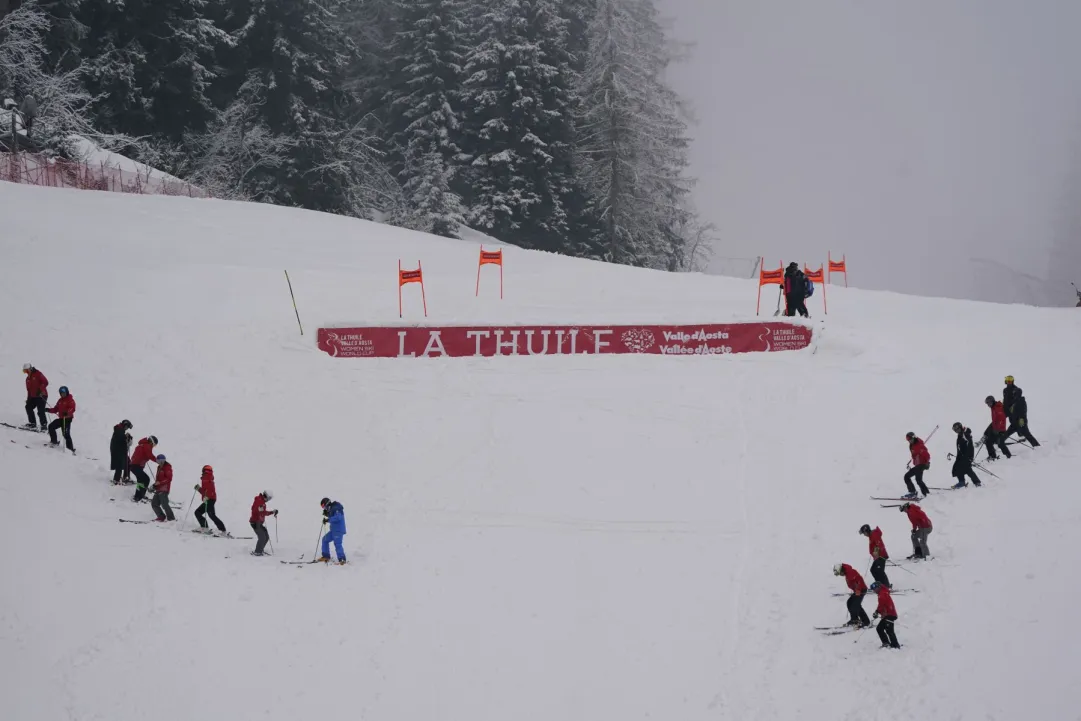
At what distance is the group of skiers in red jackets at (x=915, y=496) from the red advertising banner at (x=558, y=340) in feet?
19.8

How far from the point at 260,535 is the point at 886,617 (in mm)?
8643

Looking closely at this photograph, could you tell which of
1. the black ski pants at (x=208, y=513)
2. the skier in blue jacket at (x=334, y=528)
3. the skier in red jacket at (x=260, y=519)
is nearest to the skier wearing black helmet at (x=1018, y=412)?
the skier in blue jacket at (x=334, y=528)

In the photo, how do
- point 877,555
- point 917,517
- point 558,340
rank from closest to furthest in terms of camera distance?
point 877,555
point 917,517
point 558,340

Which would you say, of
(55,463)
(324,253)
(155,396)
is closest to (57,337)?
(155,396)

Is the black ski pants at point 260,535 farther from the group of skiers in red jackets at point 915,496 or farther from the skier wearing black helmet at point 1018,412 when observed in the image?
the skier wearing black helmet at point 1018,412

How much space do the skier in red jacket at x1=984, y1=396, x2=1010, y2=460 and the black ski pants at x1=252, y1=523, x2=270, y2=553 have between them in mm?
11824

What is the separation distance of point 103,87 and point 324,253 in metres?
13.2

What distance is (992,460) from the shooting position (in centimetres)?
1625

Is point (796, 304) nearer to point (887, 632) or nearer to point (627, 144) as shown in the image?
point (887, 632)

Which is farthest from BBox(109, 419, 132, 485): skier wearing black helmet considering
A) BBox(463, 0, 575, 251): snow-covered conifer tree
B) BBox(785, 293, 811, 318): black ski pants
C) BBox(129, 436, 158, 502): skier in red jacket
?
BBox(463, 0, 575, 251): snow-covered conifer tree

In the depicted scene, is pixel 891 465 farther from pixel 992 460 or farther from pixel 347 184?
pixel 347 184

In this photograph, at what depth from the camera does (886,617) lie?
37.1 ft

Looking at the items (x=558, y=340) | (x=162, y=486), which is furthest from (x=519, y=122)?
(x=162, y=486)

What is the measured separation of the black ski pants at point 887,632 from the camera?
1137cm
